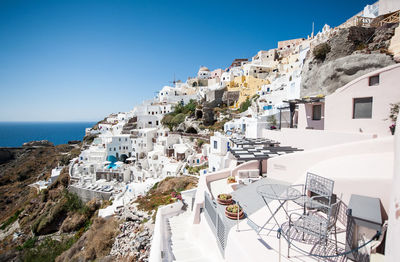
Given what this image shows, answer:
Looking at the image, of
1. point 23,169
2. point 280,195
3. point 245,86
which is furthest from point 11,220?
point 245,86

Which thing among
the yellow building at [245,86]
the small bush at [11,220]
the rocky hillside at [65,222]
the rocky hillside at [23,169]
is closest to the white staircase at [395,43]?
the rocky hillside at [65,222]

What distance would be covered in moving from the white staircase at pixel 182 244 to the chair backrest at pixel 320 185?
3.98 metres

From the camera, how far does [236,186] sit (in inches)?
336

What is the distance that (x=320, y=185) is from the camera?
5176 millimetres

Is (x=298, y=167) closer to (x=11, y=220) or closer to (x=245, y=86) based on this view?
(x=245, y=86)

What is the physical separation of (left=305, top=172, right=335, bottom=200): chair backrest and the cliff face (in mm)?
15768

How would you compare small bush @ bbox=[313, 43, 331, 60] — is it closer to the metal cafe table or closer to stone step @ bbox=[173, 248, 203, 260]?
the metal cafe table

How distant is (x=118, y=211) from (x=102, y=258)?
6166mm

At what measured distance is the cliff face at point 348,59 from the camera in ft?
50.4

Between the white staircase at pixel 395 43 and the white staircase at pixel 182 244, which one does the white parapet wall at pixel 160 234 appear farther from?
the white staircase at pixel 395 43

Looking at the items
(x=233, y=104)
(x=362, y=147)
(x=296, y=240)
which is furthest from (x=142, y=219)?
(x=233, y=104)

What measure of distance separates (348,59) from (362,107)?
10563 millimetres

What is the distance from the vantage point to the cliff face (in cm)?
1538

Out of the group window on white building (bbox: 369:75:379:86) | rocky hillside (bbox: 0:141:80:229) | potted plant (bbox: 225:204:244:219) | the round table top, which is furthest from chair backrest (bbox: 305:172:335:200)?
rocky hillside (bbox: 0:141:80:229)
